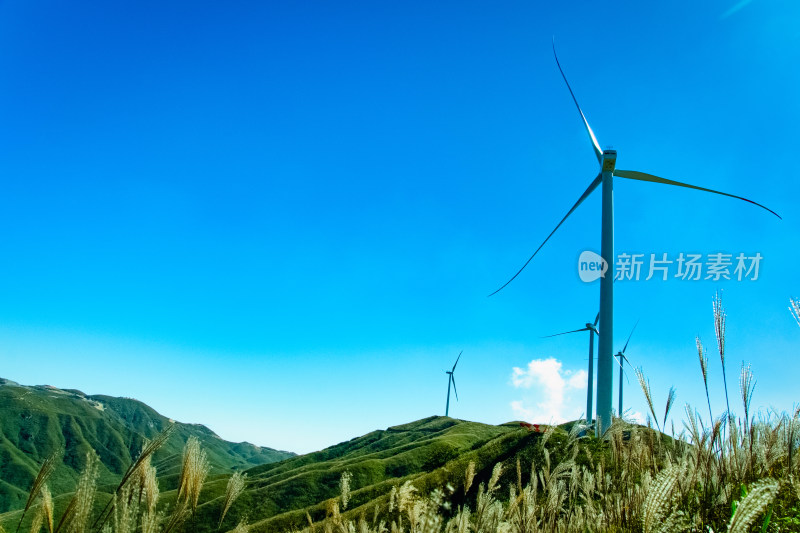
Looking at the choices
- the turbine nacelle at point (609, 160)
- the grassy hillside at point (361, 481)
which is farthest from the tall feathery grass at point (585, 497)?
the grassy hillside at point (361, 481)

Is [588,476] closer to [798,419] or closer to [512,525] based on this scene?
[512,525]

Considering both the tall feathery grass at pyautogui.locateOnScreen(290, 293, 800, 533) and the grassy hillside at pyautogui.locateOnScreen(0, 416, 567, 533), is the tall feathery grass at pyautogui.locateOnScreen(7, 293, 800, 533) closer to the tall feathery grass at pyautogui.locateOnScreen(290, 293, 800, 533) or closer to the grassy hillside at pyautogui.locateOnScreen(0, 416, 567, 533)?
the tall feathery grass at pyautogui.locateOnScreen(290, 293, 800, 533)

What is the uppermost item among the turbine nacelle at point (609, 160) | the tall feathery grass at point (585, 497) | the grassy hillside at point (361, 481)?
the turbine nacelle at point (609, 160)

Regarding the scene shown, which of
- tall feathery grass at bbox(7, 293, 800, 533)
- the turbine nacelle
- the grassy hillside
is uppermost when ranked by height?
the turbine nacelle

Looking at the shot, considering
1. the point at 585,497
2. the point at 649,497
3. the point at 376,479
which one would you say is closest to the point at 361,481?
the point at 376,479

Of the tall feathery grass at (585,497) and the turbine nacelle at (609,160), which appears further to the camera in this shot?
the turbine nacelle at (609,160)

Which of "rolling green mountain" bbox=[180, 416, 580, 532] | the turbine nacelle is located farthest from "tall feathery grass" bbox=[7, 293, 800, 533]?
the turbine nacelle

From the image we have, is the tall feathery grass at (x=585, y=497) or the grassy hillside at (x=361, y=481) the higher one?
the tall feathery grass at (x=585, y=497)

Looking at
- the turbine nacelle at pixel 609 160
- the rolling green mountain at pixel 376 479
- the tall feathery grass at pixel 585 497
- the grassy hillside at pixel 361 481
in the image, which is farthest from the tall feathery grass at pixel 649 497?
the grassy hillside at pixel 361 481

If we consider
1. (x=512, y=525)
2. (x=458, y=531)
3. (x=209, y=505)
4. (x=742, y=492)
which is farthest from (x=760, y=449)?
(x=209, y=505)

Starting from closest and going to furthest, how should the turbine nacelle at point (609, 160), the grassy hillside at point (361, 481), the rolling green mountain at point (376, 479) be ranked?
the turbine nacelle at point (609, 160) < the rolling green mountain at point (376, 479) < the grassy hillside at point (361, 481)

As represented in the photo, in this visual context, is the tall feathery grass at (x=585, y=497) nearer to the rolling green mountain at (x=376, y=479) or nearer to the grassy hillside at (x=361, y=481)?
the rolling green mountain at (x=376, y=479)

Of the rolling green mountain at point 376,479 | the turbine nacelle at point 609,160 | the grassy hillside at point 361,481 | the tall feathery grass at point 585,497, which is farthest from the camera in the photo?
the grassy hillside at point 361,481

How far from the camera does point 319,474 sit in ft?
402
